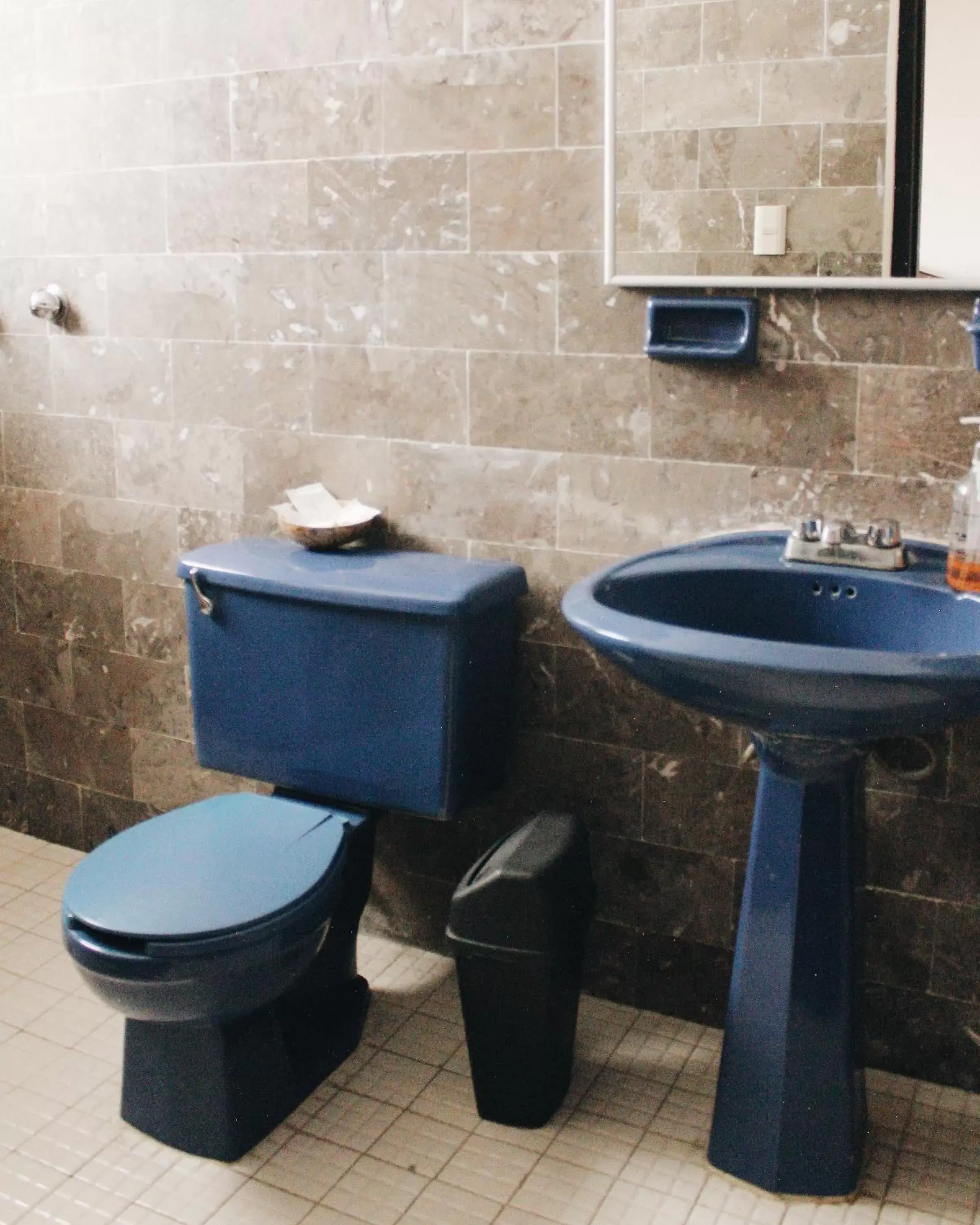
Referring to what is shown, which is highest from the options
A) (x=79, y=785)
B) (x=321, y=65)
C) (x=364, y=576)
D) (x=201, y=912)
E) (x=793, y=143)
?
(x=321, y=65)

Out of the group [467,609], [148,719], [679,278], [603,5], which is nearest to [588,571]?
[467,609]

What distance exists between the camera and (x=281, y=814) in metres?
2.08

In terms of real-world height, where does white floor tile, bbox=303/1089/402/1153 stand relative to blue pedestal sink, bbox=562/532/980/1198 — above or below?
below

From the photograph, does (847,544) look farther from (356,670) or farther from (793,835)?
(356,670)

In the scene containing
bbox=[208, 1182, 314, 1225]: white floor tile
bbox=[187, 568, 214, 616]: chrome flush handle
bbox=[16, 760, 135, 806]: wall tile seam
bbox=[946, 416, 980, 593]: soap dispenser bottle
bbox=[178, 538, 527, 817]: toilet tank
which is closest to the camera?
bbox=[946, 416, 980, 593]: soap dispenser bottle

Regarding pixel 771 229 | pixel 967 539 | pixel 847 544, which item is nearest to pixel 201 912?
pixel 847 544

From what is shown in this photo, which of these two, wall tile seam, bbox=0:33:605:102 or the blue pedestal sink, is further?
wall tile seam, bbox=0:33:605:102

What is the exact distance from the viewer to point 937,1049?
2080mm

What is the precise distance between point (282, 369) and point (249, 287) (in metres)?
0.15

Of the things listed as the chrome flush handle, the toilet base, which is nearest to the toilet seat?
the toilet base

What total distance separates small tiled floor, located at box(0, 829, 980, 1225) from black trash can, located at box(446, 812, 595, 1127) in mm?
66

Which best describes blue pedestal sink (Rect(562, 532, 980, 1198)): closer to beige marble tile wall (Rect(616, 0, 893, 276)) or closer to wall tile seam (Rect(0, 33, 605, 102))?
beige marble tile wall (Rect(616, 0, 893, 276))

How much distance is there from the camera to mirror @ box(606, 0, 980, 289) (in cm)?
179

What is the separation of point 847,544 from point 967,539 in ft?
0.57
